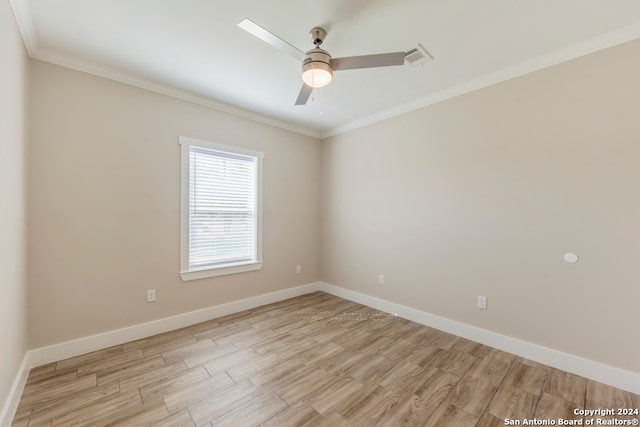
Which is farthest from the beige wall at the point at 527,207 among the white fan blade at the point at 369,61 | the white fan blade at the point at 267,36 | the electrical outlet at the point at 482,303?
the white fan blade at the point at 267,36

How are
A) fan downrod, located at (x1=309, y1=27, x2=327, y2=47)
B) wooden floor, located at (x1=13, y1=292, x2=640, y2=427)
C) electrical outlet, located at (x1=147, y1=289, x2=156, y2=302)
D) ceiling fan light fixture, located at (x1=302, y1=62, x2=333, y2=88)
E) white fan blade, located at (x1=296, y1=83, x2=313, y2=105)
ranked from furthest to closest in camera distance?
electrical outlet, located at (x1=147, y1=289, x2=156, y2=302) → white fan blade, located at (x1=296, y1=83, x2=313, y2=105) → fan downrod, located at (x1=309, y1=27, x2=327, y2=47) → ceiling fan light fixture, located at (x1=302, y1=62, x2=333, y2=88) → wooden floor, located at (x1=13, y1=292, x2=640, y2=427)

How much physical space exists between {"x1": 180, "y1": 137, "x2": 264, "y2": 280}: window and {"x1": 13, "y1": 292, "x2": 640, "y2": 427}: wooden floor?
0.85 m

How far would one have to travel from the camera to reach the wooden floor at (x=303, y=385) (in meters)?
1.73

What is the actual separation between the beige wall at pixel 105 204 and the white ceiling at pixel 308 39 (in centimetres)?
30

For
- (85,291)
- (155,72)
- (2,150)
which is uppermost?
(155,72)

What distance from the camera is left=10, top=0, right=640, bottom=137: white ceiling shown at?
70.7 inches

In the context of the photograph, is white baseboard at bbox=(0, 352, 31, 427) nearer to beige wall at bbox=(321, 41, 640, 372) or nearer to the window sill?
the window sill

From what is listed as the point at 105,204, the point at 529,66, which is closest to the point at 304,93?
Answer: the point at 529,66

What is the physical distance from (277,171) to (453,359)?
121 inches

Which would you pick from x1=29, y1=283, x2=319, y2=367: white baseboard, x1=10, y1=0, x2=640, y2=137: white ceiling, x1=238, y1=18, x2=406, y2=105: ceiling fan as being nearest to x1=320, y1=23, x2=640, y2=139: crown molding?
x1=10, y1=0, x2=640, y2=137: white ceiling

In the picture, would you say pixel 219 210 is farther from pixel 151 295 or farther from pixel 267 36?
pixel 267 36

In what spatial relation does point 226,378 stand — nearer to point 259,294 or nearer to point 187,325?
point 187,325

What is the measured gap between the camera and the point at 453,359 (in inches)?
95.1

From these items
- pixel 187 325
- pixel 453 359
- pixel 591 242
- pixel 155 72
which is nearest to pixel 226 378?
pixel 187 325
